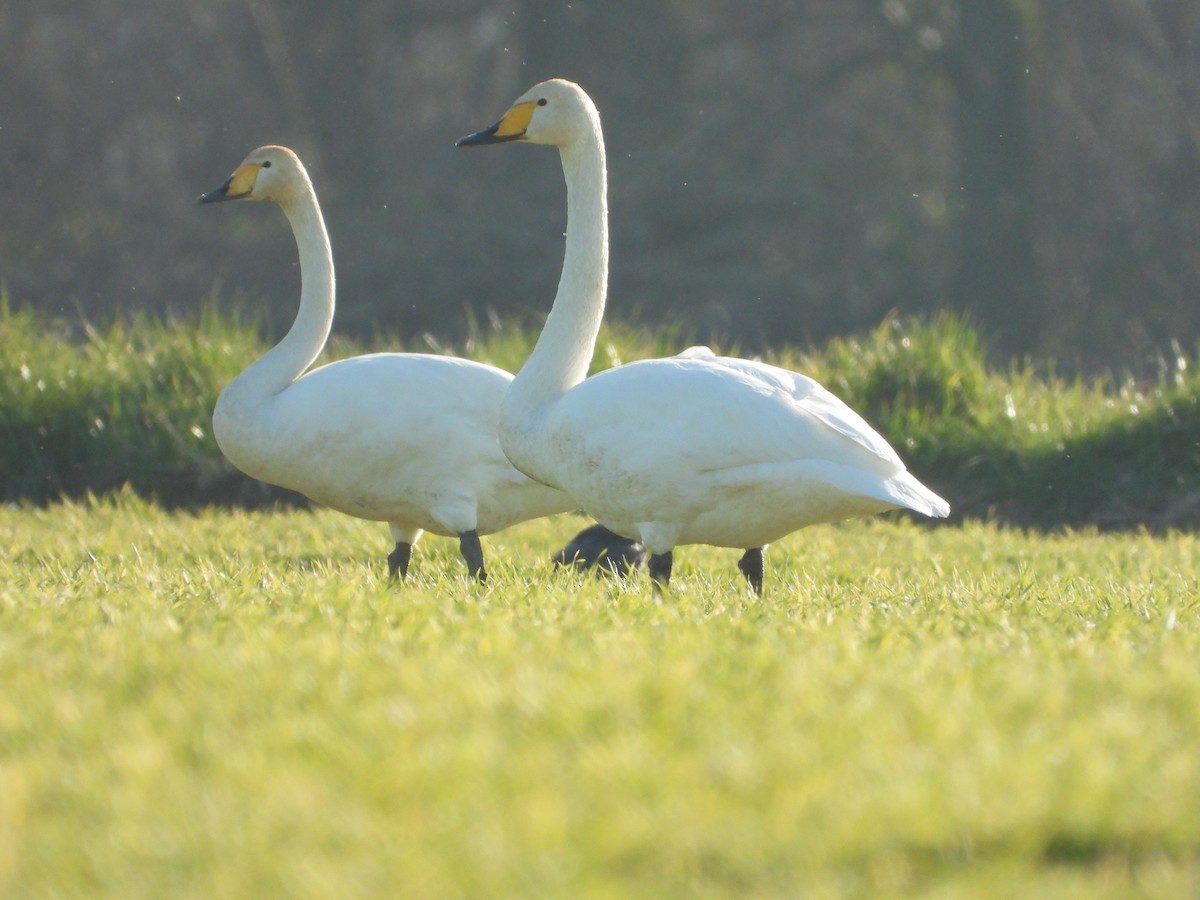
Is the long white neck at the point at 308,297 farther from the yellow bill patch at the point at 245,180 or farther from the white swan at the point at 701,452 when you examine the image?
the white swan at the point at 701,452

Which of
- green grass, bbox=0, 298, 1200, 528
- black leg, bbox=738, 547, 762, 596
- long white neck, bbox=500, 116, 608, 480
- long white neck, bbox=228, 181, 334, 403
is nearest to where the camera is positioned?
long white neck, bbox=500, 116, 608, 480

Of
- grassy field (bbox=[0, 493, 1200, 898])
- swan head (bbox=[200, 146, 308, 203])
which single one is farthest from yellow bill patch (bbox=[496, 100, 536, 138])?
grassy field (bbox=[0, 493, 1200, 898])

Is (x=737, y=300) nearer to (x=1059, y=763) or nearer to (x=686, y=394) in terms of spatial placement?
(x=686, y=394)

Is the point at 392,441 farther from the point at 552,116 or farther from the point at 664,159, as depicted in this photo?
the point at 664,159

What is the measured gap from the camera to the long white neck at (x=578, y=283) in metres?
4.70

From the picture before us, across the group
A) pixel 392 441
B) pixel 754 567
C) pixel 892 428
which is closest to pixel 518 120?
pixel 392 441

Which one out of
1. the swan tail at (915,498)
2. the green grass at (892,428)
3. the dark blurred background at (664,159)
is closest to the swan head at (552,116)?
the swan tail at (915,498)

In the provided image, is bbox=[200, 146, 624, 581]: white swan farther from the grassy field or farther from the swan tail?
the swan tail

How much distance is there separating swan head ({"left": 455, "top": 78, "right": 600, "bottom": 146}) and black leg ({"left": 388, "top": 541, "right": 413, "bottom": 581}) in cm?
130

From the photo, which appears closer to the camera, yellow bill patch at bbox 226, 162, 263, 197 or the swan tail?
the swan tail

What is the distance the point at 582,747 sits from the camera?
251 cm

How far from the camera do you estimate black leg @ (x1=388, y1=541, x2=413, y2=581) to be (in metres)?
5.33

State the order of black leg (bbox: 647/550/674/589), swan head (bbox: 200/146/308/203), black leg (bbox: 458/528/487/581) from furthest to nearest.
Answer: swan head (bbox: 200/146/308/203) → black leg (bbox: 458/528/487/581) → black leg (bbox: 647/550/674/589)

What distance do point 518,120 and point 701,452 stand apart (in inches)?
51.9
